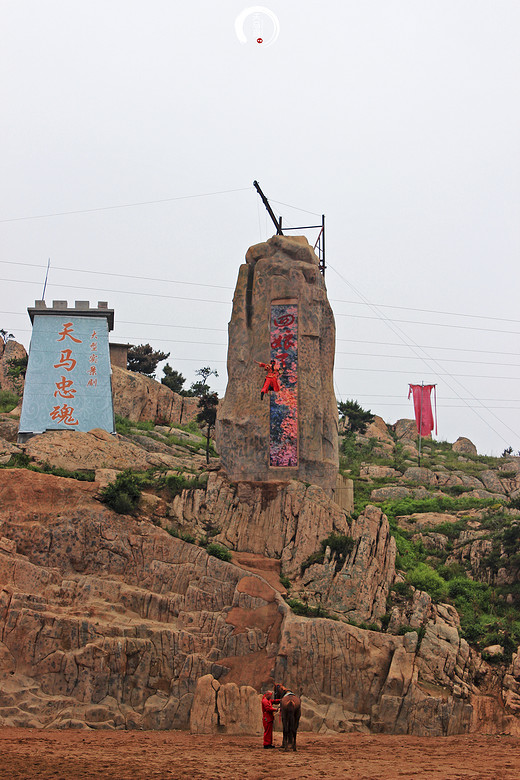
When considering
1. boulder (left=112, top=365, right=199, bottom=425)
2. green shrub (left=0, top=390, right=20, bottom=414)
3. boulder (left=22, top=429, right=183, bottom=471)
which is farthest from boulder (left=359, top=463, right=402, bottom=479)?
green shrub (left=0, top=390, right=20, bottom=414)

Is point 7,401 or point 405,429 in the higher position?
point 405,429

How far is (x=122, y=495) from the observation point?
26.5 metres

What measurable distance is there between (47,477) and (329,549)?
897 centimetres

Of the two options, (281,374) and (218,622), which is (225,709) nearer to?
(218,622)

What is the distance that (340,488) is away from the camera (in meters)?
30.5

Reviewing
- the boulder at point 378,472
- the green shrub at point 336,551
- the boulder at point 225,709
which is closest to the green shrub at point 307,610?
the green shrub at point 336,551

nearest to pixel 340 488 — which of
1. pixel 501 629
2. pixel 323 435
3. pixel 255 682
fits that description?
pixel 323 435

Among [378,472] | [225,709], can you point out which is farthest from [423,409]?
[225,709]

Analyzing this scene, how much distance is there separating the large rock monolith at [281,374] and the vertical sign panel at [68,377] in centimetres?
664

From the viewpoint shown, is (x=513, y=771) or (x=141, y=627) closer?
(x=513, y=771)

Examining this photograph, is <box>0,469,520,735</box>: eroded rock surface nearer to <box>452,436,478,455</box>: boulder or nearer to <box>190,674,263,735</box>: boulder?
<box>190,674,263,735</box>: boulder

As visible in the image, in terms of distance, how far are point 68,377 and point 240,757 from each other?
21.9m

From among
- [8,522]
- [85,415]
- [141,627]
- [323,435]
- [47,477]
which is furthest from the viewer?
[85,415]

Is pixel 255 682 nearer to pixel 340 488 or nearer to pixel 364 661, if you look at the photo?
pixel 364 661
